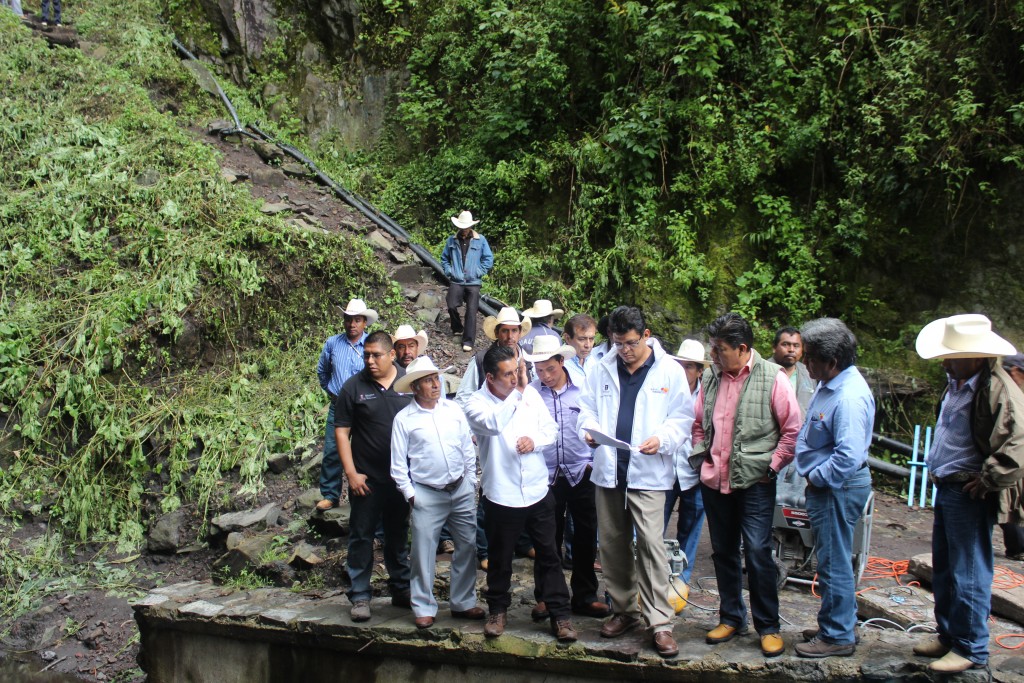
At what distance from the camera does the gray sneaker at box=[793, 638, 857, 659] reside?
4.07 m

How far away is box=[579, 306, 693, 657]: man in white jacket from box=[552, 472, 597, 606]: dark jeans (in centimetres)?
27

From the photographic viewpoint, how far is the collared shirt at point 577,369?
18.1ft

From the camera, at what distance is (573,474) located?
5066 millimetres

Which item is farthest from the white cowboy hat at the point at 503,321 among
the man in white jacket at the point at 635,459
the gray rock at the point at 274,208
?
the gray rock at the point at 274,208

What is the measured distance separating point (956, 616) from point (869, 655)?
1.79ft

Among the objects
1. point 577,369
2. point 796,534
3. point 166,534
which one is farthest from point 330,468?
point 796,534

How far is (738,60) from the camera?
34.2ft

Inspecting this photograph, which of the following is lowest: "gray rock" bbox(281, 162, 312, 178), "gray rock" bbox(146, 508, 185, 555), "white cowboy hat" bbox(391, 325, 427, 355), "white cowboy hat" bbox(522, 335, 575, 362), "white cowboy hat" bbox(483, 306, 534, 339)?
"gray rock" bbox(146, 508, 185, 555)

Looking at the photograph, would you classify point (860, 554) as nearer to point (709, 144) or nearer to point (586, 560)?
point (586, 560)

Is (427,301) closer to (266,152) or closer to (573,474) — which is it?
(266,152)

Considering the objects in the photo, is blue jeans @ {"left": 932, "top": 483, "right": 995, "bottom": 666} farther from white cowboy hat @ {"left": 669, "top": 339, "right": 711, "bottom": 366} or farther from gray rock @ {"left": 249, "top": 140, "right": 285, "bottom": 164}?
gray rock @ {"left": 249, "top": 140, "right": 285, "bottom": 164}

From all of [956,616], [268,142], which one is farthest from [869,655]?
[268,142]

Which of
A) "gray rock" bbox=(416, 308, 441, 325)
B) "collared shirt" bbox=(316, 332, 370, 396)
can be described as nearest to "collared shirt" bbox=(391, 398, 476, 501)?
"collared shirt" bbox=(316, 332, 370, 396)

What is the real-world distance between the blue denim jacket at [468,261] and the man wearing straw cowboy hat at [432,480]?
4.48m
